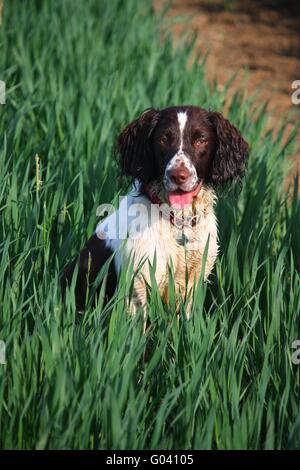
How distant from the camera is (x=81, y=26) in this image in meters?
6.11

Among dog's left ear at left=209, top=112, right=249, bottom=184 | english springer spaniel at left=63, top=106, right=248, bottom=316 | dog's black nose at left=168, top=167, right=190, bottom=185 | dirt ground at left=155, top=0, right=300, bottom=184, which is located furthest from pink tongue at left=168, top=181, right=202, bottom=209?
dirt ground at left=155, top=0, right=300, bottom=184

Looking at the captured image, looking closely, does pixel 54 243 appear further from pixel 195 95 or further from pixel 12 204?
pixel 195 95

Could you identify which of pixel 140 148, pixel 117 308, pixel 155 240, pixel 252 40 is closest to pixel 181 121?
pixel 140 148

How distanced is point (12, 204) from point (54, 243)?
28 centimetres

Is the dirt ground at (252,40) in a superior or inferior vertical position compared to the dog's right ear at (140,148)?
superior

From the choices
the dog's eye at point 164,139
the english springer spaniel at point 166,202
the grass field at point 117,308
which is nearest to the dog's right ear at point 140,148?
the english springer spaniel at point 166,202

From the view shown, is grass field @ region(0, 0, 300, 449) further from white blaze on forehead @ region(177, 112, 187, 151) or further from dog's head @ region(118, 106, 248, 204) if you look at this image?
white blaze on forehead @ region(177, 112, 187, 151)

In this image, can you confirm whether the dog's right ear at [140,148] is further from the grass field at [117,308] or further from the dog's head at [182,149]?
the grass field at [117,308]

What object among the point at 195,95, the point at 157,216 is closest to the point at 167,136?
the point at 157,216

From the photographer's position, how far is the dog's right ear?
3.30 metres

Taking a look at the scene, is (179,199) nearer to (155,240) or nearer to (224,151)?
(155,240)

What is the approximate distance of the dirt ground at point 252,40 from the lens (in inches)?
289

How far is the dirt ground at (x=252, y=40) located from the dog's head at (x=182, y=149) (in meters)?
3.04

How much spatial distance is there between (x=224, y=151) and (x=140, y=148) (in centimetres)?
32
